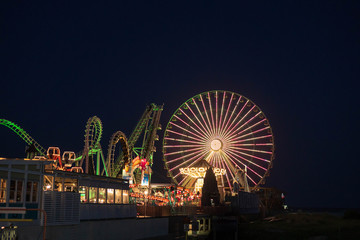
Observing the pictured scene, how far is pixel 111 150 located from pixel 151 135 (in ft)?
46.2

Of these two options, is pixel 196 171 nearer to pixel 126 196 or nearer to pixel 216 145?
pixel 216 145

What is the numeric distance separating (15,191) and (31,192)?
0.85 metres

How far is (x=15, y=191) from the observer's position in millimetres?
19359

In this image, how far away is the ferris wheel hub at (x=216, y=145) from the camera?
65031 millimetres

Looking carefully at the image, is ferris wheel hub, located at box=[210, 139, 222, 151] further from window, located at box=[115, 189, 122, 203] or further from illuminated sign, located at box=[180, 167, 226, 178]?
window, located at box=[115, 189, 122, 203]

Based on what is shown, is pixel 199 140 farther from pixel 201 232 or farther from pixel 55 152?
pixel 55 152

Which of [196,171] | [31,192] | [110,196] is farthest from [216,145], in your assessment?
[31,192]

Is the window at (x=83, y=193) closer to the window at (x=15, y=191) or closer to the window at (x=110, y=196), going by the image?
the window at (x=110, y=196)

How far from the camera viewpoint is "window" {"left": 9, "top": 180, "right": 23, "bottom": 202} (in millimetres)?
19297

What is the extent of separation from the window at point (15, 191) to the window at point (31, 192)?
34 cm

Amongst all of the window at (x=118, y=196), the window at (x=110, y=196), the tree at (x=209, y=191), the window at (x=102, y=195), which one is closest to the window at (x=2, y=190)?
the window at (x=102, y=195)

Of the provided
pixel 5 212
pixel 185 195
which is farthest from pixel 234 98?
pixel 5 212

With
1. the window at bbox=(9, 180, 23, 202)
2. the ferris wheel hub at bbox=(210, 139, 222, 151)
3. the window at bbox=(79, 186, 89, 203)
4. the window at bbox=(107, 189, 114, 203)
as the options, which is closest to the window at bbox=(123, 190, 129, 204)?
the window at bbox=(107, 189, 114, 203)

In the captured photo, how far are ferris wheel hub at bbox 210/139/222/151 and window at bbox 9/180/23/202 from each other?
47098 millimetres
